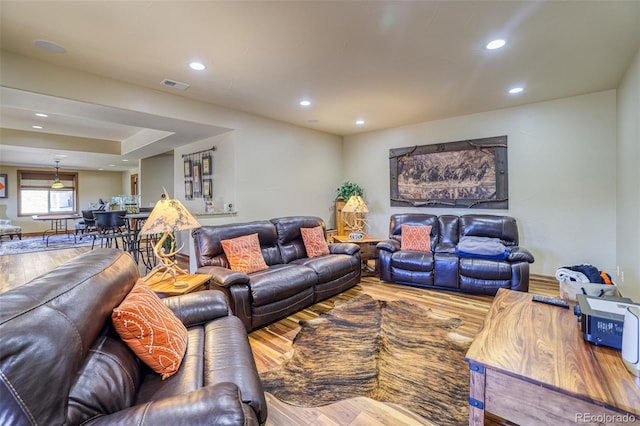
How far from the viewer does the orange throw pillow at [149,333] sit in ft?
4.23

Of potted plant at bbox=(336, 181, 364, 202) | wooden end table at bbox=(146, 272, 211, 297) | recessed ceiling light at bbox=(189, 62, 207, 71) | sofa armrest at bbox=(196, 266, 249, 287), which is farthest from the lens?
potted plant at bbox=(336, 181, 364, 202)

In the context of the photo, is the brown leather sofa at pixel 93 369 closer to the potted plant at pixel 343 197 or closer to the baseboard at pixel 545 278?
the baseboard at pixel 545 278

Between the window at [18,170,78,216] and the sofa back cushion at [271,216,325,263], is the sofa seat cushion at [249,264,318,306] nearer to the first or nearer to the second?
the sofa back cushion at [271,216,325,263]

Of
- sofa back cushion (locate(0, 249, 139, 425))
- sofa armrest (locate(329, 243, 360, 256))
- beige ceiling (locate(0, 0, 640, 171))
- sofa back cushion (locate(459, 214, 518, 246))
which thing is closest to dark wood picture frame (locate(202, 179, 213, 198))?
beige ceiling (locate(0, 0, 640, 171))

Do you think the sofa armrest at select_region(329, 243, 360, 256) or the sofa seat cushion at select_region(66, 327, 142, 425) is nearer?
the sofa seat cushion at select_region(66, 327, 142, 425)

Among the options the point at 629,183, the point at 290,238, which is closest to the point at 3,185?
the point at 290,238

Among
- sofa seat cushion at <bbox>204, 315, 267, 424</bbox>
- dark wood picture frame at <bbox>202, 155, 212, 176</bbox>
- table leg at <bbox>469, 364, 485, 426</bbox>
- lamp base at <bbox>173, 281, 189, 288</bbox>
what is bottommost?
table leg at <bbox>469, 364, 485, 426</bbox>

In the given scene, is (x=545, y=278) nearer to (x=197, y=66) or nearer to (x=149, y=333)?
(x=149, y=333)

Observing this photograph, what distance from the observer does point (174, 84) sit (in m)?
3.39

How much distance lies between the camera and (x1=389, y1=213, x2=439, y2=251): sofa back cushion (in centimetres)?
456

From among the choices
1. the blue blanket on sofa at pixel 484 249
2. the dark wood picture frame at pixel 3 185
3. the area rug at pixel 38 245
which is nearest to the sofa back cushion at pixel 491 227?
the blue blanket on sofa at pixel 484 249

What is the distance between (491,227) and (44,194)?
1322cm

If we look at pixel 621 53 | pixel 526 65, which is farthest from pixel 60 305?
pixel 621 53

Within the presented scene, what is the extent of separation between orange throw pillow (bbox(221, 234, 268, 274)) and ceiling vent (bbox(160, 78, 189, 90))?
1909 millimetres
